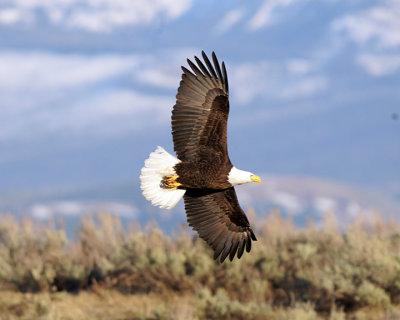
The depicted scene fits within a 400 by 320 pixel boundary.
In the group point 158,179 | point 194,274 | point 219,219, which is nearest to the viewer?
point 158,179

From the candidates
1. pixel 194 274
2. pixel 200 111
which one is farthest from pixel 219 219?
pixel 194 274

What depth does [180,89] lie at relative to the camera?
843cm

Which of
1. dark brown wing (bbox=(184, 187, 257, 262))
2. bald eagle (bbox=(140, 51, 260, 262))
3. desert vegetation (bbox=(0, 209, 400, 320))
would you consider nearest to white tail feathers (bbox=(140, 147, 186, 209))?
bald eagle (bbox=(140, 51, 260, 262))

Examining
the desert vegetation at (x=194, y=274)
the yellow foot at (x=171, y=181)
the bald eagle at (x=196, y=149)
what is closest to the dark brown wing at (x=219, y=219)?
the bald eagle at (x=196, y=149)

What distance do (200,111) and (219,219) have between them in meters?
1.49

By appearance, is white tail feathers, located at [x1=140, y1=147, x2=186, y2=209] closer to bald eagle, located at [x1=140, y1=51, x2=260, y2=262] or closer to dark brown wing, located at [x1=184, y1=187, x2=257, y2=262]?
bald eagle, located at [x1=140, y1=51, x2=260, y2=262]

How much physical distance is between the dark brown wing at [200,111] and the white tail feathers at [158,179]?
0.19m

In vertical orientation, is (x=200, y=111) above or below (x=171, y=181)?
Result: above

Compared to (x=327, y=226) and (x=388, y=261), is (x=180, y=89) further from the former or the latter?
(x=327, y=226)

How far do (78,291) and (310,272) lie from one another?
4.33m

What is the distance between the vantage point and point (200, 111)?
27.7 ft

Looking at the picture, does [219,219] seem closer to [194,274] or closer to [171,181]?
[171,181]

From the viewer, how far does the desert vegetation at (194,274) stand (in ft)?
38.6

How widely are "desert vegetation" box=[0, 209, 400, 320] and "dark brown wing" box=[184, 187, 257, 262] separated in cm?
248
